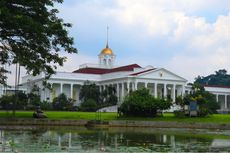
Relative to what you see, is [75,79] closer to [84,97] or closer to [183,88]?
[84,97]

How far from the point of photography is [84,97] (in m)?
99.4

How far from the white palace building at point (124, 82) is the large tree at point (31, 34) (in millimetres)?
64961

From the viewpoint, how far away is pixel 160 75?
107 m

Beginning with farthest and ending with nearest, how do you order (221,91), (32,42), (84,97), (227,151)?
(221,91) → (84,97) → (32,42) → (227,151)

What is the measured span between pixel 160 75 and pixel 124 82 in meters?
8.26

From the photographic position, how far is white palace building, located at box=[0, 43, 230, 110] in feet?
347

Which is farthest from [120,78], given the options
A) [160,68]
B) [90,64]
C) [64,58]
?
[64,58]

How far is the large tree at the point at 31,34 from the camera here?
2837 centimetres

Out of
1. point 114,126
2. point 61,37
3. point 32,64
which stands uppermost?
point 61,37

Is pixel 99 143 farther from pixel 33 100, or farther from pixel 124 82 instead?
pixel 124 82

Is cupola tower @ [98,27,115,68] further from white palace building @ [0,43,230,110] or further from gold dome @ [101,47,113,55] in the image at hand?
white palace building @ [0,43,230,110]

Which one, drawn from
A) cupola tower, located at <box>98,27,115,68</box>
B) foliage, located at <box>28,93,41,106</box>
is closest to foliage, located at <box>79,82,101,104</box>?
foliage, located at <box>28,93,41,106</box>

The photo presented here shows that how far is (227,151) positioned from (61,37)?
19461 mm

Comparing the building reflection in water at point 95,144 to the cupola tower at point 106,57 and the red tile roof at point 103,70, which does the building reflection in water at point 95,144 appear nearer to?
the red tile roof at point 103,70
